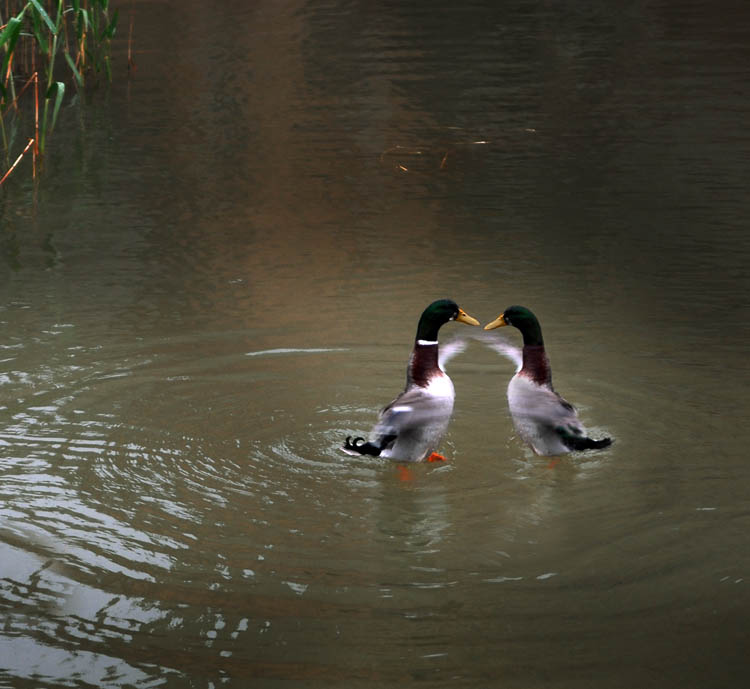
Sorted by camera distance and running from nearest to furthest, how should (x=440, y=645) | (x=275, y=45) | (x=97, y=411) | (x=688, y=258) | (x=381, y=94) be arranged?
(x=440, y=645)
(x=97, y=411)
(x=688, y=258)
(x=381, y=94)
(x=275, y=45)

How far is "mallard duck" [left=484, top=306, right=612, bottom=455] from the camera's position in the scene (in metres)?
4.45

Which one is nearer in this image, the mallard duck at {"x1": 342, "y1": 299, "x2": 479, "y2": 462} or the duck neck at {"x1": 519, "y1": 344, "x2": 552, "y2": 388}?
the mallard duck at {"x1": 342, "y1": 299, "x2": 479, "y2": 462}

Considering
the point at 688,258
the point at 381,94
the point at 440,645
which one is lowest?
the point at 440,645

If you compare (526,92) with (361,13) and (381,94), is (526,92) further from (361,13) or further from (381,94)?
(361,13)

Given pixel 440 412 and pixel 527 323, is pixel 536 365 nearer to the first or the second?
pixel 527 323

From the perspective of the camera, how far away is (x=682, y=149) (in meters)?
9.48

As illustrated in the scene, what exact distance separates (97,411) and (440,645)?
224cm

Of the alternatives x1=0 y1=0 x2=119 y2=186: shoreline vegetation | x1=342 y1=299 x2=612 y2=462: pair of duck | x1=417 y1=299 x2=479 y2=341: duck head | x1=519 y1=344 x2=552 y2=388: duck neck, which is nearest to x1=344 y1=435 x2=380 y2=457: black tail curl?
x1=342 y1=299 x2=612 y2=462: pair of duck

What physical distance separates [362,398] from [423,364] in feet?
2.19

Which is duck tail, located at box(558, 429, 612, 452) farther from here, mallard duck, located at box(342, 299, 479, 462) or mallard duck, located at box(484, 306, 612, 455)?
mallard duck, located at box(342, 299, 479, 462)

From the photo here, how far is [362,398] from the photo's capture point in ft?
16.9

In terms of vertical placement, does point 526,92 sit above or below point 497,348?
above

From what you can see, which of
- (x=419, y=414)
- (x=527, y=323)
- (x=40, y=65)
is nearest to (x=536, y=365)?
(x=527, y=323)

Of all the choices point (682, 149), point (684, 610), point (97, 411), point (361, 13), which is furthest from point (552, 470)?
point (361, 13)
